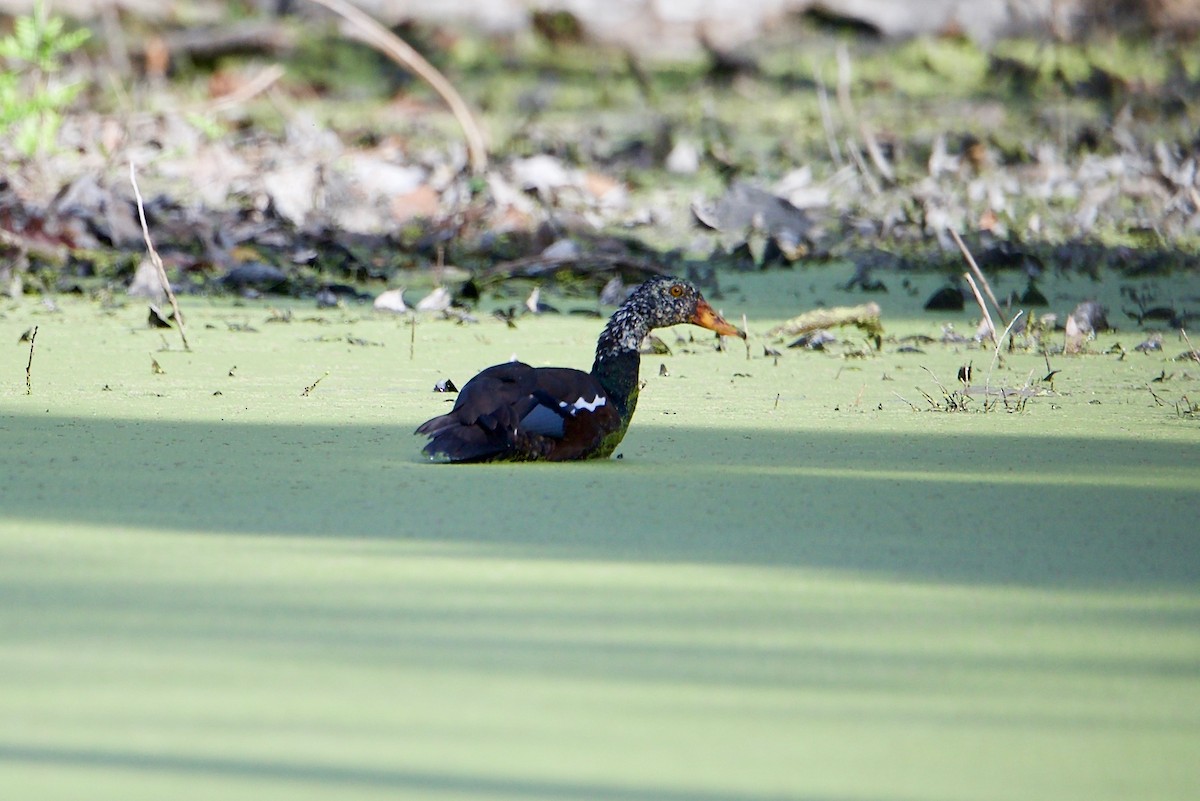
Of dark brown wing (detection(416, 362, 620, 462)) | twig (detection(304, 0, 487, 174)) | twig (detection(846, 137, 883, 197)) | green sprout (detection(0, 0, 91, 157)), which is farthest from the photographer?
twig (detection(846, 137, 883, 197))

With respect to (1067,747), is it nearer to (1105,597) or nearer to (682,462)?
(1105,597)

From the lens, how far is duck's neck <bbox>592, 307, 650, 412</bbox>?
3.40m

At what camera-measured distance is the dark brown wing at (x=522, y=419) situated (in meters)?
3.17

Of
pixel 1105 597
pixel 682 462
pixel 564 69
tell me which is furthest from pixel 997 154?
pixel 1105 597

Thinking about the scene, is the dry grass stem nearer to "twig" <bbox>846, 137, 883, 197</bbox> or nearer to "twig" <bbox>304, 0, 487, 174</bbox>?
"twig" <bbox>846, 137, 883, 197</bbox>

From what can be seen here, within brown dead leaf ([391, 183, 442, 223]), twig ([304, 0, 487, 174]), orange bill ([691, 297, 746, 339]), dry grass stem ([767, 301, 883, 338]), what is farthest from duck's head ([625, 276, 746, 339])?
brown dead leaf ([391, 183, 442, 223])

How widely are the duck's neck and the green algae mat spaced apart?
0.11 metres

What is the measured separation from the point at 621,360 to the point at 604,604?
117 cm

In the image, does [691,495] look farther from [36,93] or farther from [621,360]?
[36,93]

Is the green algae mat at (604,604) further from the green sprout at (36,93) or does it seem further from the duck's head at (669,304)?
the green sprout at (36,93)

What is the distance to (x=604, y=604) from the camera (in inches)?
91.7

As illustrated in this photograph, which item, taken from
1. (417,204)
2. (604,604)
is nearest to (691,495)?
(604,604)

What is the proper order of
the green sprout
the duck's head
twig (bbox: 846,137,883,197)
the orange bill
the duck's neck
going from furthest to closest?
1. twig (bbox: 846,137,883,197)
2. the green sprout
3. the orange bill
4. the duck's head
5. the duck's neck

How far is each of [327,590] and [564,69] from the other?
10015 millimetres
